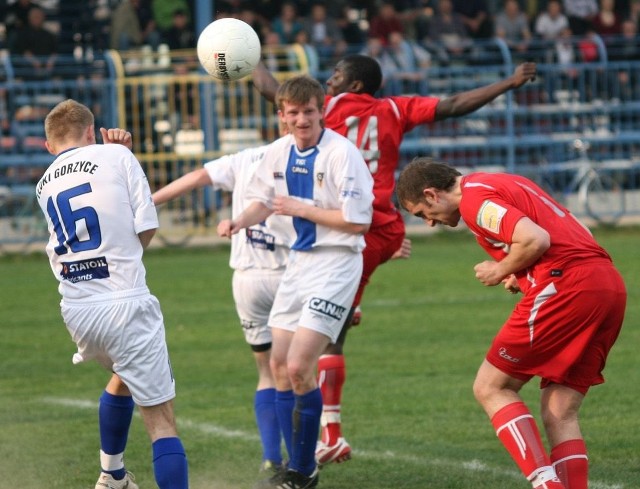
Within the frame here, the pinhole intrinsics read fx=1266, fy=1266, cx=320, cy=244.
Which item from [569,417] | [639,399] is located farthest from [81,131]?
[639,399]

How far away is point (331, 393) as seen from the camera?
7867 millimetres

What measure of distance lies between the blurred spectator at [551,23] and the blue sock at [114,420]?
18.3m

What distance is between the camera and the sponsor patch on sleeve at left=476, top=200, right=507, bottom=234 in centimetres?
560

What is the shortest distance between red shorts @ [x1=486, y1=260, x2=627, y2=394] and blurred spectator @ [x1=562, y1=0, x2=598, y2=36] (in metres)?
18.8

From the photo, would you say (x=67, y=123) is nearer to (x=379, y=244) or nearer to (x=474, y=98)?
(x=379, y=244)

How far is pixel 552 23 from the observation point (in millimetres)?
23703

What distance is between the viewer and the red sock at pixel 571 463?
19.1ft

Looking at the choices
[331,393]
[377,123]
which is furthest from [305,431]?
[377,123]

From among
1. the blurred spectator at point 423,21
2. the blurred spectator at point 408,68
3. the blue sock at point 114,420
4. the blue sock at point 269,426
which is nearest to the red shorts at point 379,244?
the blue sock at point 269,426

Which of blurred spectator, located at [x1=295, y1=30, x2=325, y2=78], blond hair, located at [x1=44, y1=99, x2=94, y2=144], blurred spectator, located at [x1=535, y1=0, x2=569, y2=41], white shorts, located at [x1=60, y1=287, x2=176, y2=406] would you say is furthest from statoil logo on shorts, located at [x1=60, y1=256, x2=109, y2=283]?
blurred spectator, located at [x1=535, y1=0, x2=569, y2=41]

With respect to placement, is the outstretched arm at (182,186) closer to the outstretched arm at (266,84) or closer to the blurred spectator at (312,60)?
the outstretched arm at (266,84)

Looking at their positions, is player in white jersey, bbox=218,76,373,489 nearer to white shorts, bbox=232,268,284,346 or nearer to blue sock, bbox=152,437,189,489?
white shorts, bbox=232,268,284,346

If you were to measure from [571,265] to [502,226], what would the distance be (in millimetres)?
399

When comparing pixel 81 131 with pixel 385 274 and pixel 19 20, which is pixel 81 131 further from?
pixel 19 20
